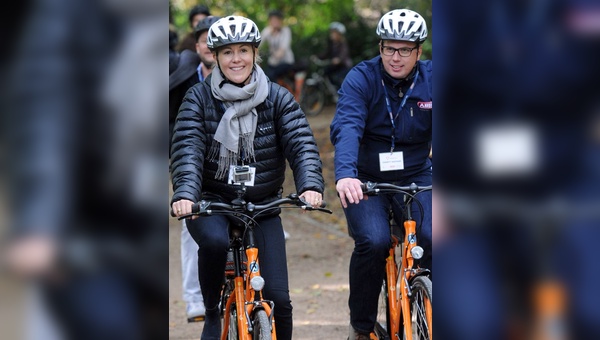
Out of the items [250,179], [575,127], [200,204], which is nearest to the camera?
[575,127]

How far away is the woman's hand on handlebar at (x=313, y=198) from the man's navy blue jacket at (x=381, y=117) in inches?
23.0

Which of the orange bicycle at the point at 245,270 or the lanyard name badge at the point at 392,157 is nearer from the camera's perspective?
the orange bicycle at the point at 245,270

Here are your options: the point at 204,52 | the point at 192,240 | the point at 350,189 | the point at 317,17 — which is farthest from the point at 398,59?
the point at 317,17

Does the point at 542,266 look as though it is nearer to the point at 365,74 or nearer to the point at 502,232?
the point at 502,232

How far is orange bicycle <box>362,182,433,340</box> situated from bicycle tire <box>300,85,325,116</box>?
16.8 meters

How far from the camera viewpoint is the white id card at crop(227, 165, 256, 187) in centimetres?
448

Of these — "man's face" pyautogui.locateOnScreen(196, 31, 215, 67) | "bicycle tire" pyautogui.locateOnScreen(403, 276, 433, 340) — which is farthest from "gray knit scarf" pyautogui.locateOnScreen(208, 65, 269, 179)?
"man's face" pyautogui.locateOnScreen(196, 31, 215, 67)

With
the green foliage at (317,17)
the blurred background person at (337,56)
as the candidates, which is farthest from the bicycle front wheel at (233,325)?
the blurred background person at (337,56)

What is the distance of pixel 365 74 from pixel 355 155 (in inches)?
20.3

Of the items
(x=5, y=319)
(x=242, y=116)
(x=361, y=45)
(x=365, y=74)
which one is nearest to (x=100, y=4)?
(x=5, y=319)

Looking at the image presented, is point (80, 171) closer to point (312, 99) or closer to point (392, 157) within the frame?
point (392, 157)

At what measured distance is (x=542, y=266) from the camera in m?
1.74

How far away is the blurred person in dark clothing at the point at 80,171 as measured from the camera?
1732mm

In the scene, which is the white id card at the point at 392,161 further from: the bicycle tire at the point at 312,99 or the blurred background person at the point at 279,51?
the bicycle tire at the point at 312,99
